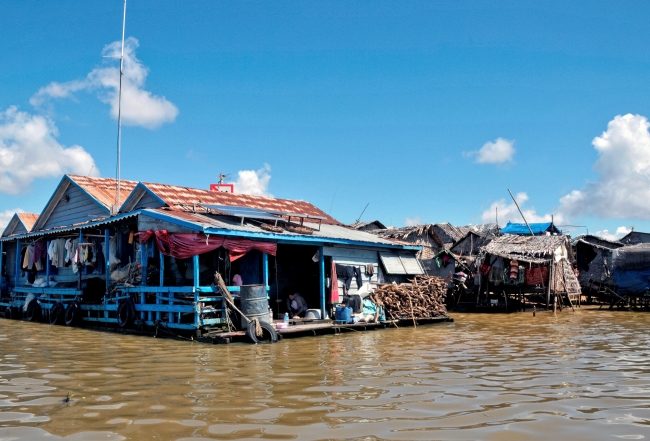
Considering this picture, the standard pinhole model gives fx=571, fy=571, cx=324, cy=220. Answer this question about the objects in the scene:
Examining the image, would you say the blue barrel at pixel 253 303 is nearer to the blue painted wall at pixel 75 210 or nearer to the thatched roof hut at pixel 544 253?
the blue painted wall at pixel 75 210

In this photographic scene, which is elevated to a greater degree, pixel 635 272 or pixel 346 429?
pixel 635 272

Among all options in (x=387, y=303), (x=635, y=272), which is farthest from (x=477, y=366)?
(x=635, y=272)

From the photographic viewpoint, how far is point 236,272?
56.0 ft

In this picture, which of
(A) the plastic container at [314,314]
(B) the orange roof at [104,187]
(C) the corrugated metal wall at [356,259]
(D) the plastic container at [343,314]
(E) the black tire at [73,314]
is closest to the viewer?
(D) the plastic container at [343,314]

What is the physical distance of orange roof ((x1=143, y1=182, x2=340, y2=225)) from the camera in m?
19.5

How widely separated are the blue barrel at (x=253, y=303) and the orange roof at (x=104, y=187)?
10.3 m

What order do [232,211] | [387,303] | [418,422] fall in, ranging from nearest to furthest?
1. [418,422]
2. [232,211]
3. [387,303]

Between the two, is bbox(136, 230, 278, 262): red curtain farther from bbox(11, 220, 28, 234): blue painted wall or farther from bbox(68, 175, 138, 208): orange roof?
bbox(11, 220, 28, 234): blue painted wall

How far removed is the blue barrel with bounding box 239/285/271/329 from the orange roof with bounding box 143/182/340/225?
5014mm

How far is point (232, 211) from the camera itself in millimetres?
16844

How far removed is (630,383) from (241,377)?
550 cm

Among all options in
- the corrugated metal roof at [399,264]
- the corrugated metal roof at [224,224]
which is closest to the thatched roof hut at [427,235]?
the corrugated metal roof at [399,264]

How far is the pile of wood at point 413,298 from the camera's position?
722 inches

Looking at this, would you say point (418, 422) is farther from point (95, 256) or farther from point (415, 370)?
point (95, 256)
